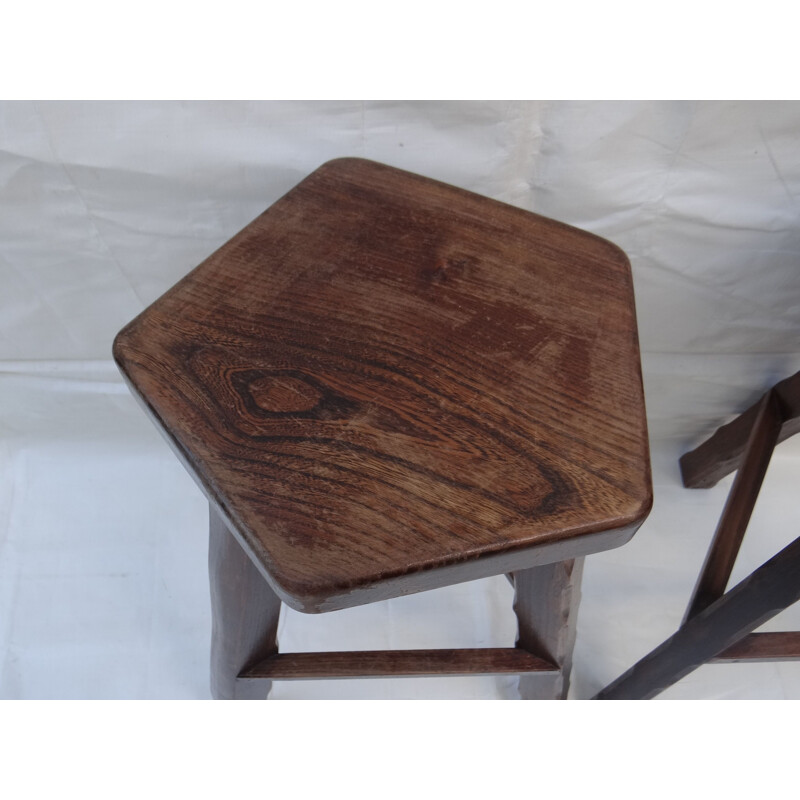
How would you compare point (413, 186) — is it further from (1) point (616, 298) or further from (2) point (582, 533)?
(2) point (582, 533)

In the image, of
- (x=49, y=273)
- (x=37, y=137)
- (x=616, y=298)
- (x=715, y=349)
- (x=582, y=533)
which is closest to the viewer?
(x=582, y=533)

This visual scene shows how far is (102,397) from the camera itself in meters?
1.33

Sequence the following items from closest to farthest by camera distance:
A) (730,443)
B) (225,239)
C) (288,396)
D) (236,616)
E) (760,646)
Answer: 1. (288,396)
2. (236,616)
3. (760,646)
4. (225,239)
5. (730,443)

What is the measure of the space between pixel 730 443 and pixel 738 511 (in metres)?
0.25

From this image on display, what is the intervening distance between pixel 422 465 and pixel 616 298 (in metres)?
0.26

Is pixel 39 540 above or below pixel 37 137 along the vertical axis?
below

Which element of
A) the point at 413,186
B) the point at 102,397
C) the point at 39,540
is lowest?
the point at 39,540

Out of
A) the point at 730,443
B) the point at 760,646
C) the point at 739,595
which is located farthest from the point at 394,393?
the point at 730,443

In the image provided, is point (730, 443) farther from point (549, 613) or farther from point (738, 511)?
point (549, 613)

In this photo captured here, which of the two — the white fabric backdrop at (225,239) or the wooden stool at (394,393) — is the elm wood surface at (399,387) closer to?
the wooden stool at (394,393)

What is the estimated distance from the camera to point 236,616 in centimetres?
89

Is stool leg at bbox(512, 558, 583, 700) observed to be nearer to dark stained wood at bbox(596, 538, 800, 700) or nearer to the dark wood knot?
dark stained wood at bbox(596, 538, 800, 700)

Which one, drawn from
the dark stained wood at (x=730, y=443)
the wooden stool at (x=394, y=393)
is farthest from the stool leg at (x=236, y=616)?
the dark stained wood at (x=730, y=443)

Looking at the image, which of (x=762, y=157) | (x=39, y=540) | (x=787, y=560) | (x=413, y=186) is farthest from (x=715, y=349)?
(x=39, y=540)
